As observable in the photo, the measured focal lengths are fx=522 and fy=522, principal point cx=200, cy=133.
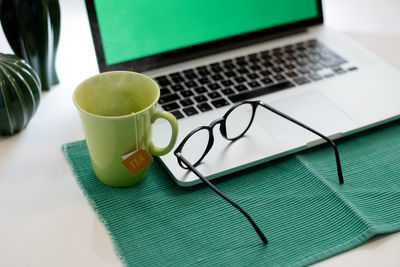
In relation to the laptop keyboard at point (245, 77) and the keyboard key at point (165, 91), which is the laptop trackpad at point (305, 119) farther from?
the keyboard key at point (165, 91)

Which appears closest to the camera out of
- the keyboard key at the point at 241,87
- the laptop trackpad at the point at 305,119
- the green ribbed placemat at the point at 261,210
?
the green ribbed placemat at the point at 261,210

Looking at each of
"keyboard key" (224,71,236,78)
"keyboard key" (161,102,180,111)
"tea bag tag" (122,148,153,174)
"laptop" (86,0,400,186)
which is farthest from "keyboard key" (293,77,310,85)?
"tea bag tag" (122,148,153,174)

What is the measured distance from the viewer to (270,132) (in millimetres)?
750

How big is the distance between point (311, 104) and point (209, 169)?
0.23 m

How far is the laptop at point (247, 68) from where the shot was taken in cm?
75

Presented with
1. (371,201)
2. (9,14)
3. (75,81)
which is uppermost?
(9,14)

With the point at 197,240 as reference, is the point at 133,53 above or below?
above

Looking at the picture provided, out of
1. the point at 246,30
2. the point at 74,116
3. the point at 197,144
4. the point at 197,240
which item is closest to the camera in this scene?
the point at 197,240

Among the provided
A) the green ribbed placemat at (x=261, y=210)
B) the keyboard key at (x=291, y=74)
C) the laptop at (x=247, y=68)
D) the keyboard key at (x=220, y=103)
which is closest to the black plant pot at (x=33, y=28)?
the laptop at (x=247, y=68)

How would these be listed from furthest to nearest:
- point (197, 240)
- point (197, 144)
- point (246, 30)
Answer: point (246, 30) < point (197, 144) < point (197, 240)

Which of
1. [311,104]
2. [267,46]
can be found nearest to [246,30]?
[267,46]

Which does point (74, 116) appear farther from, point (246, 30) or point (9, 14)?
point (246, 30)

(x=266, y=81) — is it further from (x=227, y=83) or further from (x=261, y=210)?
(x=261, y=210)

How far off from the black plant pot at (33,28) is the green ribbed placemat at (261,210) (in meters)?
0.17
